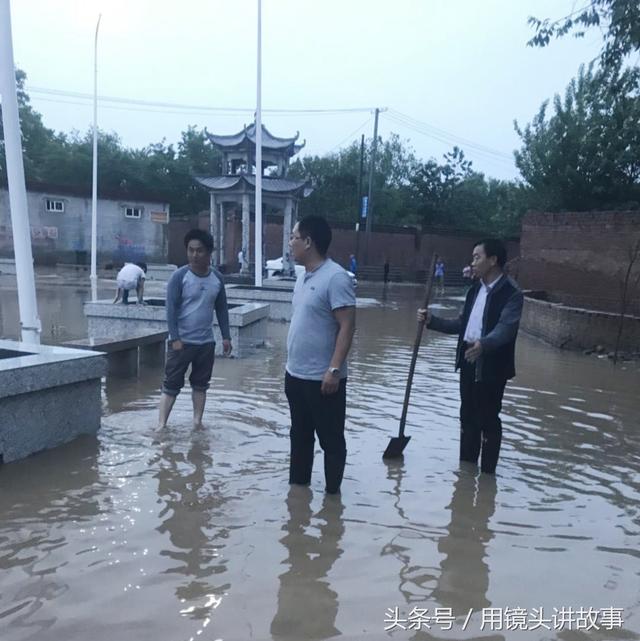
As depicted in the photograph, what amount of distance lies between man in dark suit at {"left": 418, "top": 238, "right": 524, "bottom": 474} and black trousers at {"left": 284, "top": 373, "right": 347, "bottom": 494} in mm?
957

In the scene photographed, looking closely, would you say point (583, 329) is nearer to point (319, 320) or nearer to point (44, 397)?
point (319, 320)

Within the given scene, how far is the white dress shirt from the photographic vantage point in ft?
14.4

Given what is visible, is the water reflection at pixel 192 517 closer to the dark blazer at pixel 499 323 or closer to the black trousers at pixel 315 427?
the black trousers at pixel 315 427

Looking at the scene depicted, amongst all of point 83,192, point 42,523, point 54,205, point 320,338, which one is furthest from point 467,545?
point 83,192

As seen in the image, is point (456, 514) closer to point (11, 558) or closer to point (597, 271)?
point (11, 558)

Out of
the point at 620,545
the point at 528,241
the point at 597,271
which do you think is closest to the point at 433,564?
the point at 620,545

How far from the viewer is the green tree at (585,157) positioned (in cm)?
2081

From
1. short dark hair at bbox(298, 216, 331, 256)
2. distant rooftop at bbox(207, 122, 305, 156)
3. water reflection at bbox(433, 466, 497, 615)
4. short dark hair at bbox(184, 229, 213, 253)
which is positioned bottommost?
water reflection at bbox(433, 466, 497, 615)

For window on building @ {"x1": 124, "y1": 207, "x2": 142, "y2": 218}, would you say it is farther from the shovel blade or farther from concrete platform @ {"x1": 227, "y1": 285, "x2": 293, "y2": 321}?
the shovel blade

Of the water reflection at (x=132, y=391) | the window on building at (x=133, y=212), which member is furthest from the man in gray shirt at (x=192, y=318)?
the window on building at (x=133, y=212)

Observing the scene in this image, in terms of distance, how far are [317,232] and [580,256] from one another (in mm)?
15271

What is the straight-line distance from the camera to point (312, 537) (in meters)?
3.43

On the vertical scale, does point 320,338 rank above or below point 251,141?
below

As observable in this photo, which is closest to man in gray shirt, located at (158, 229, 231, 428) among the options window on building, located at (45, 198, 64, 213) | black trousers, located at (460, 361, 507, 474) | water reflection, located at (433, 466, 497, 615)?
black trousers, located at (460, 361, 507, 474)
